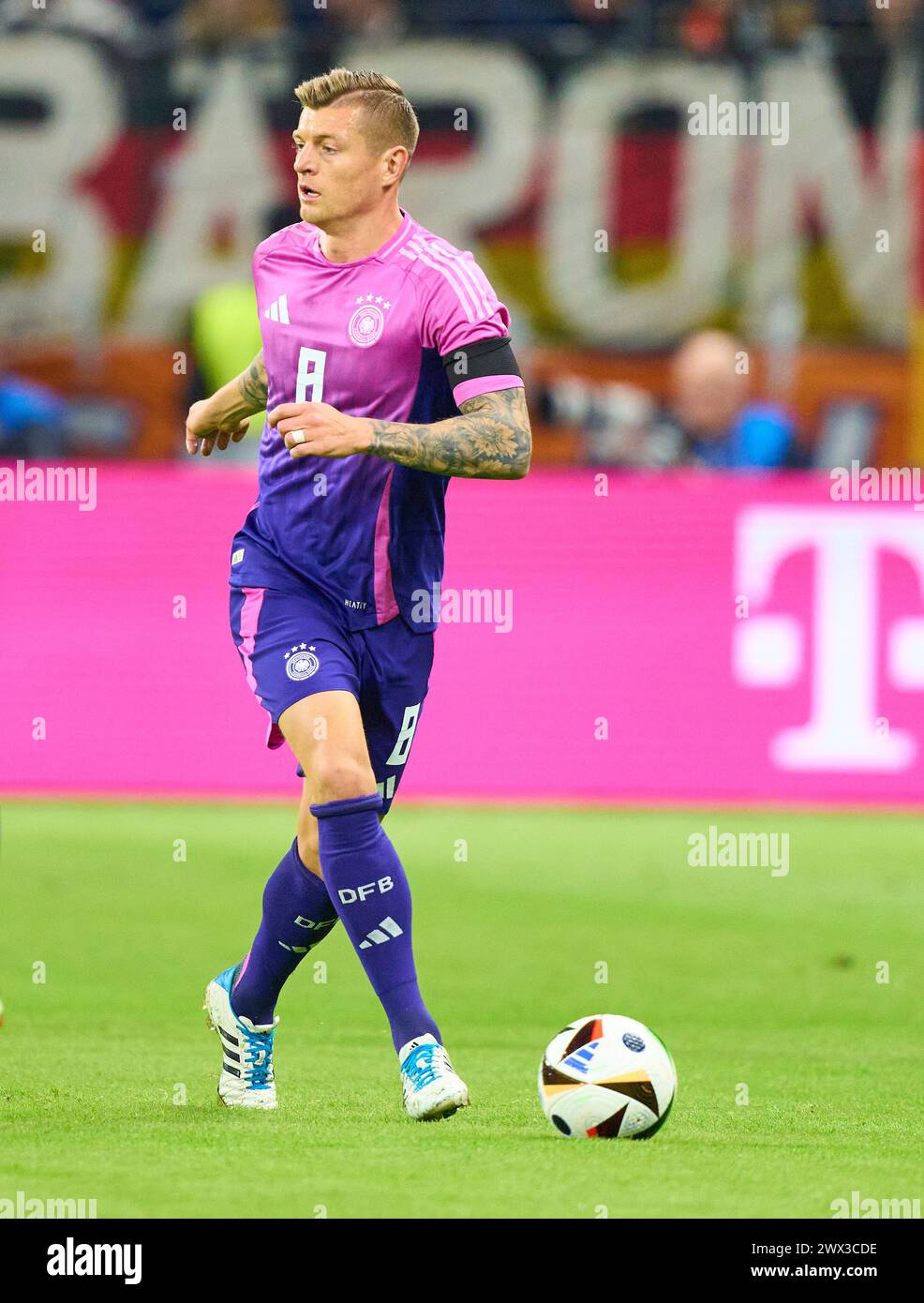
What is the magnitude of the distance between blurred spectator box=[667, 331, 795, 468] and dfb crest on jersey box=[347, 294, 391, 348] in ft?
25.7

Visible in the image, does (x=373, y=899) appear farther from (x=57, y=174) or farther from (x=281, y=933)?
(x=57, y=174)

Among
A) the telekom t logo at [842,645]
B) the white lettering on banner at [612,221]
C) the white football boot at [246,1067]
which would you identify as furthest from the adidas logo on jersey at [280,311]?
the white lettering on banner at [612,221]

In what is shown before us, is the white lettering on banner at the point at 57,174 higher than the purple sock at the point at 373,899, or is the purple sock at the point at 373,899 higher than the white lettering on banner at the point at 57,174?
the white lettering on banner at the point at 57,174

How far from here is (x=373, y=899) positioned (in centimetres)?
589

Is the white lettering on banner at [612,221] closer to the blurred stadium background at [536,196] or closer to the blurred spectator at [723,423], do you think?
the blurred stadium background at [536,196]

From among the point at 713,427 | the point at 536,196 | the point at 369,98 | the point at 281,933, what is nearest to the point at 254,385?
the point at 369,98

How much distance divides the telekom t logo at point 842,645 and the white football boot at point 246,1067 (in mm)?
6865

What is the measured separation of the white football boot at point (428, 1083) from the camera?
5.68 m

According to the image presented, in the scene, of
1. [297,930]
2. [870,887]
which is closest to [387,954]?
[297,930]

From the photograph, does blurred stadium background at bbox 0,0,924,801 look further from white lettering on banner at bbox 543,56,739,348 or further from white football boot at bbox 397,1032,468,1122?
white football boot at bbox 397,1032,468,1122

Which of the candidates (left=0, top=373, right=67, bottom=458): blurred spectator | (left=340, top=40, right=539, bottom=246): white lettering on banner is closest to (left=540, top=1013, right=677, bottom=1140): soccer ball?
(left=0, top=373, right=67, bottom=458): blurred spectator

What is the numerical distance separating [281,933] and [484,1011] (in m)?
1.83

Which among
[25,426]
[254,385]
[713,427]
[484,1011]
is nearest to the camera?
[254,385]

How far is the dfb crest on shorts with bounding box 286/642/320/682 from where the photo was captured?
593 centimetres
